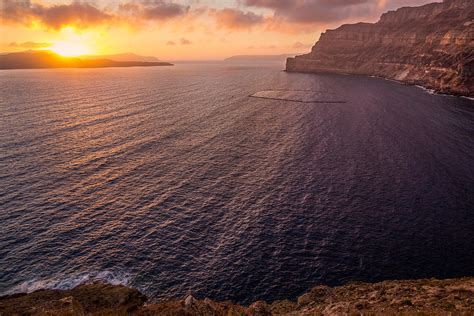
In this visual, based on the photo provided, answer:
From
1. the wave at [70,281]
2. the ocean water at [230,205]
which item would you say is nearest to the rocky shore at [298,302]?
the wave at [70,281]

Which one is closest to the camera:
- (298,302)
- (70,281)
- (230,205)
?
(298,302)

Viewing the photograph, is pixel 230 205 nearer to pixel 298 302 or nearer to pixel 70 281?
pixel 298 302

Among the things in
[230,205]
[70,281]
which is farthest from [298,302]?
[70,281]

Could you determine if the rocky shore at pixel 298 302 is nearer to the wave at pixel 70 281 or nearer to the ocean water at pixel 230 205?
the wave at pixel 70 281

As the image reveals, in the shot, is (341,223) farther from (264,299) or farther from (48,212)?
(48,212)

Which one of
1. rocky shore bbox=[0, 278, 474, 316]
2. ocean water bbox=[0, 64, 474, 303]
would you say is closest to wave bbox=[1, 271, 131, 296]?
ocean water bbox=[0, 64, 474, 303]

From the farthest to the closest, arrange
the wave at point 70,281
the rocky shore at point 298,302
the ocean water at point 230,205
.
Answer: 1. the ocean water at point 230,205
2. the wave at point 70,281
3. the rocky shore at point 298,302
